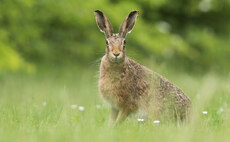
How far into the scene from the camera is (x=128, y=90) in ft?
18.4

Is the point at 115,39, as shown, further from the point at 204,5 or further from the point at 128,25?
the point at 204,5

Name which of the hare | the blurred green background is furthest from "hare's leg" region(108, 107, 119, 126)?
the blurred green background

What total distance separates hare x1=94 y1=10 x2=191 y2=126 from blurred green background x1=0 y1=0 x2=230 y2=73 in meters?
5.09

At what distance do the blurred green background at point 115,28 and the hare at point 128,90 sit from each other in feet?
16.7

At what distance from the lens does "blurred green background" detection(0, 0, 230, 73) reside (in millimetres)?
12984

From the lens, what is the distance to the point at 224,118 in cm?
507

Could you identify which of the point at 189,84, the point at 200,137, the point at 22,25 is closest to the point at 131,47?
the point at 22,25

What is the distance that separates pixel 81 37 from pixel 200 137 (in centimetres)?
1217

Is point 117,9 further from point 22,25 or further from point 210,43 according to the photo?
point 210,43

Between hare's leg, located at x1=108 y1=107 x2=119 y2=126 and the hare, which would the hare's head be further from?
hare's leg, located at x1=108 y1=107 x2=119 y2=126

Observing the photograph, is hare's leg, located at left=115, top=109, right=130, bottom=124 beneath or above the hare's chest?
beneath

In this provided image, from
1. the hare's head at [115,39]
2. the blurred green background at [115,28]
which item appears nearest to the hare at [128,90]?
the hare's head at [115,39]

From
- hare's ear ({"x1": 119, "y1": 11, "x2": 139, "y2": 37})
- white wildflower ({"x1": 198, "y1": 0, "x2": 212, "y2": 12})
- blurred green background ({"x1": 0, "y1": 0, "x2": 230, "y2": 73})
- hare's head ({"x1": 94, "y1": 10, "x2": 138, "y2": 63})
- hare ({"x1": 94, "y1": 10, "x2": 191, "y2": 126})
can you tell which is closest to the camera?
hare's head ({"x1": 94, "y1": 10, "x2": 138, "y2": 63})

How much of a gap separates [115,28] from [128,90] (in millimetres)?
8957
